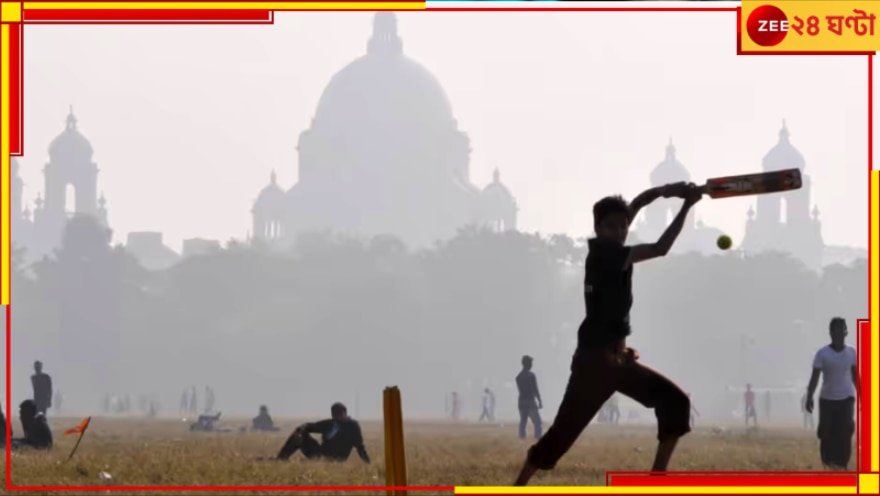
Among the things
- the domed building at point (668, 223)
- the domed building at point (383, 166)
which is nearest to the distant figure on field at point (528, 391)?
the domed building at point (668, 223)

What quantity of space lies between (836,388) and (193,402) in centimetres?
5845

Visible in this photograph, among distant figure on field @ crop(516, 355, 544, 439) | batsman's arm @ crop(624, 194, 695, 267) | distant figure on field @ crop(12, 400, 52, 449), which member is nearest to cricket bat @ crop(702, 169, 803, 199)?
batsman's arm @ crop(624, 194, 695, 267)

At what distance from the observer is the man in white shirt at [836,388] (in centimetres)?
1441

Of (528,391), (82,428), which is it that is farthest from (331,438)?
(528,391)

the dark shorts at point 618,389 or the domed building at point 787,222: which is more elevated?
the domed building at point 787,222

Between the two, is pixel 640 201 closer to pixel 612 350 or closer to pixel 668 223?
pixel 612 350

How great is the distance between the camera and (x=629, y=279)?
8.70 m

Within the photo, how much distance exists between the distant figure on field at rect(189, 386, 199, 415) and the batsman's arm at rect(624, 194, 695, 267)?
63.7 meters

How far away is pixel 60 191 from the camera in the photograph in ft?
378

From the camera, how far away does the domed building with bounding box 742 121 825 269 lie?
108531 mm

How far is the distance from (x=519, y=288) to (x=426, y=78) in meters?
33.3

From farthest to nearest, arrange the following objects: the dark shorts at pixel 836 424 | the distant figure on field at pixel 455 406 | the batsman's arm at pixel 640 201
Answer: the distant figure on field at pixel 455 406 < the dark shorts at pixel 836 424 < the batsman's arm at pixel 640 201

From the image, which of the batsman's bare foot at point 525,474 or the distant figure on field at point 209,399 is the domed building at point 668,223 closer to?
the distant figure on field at point 209,399

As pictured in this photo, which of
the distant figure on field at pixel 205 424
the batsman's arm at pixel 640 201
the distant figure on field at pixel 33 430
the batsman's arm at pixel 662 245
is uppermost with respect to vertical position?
the batsman's arm at pixel 640 201
